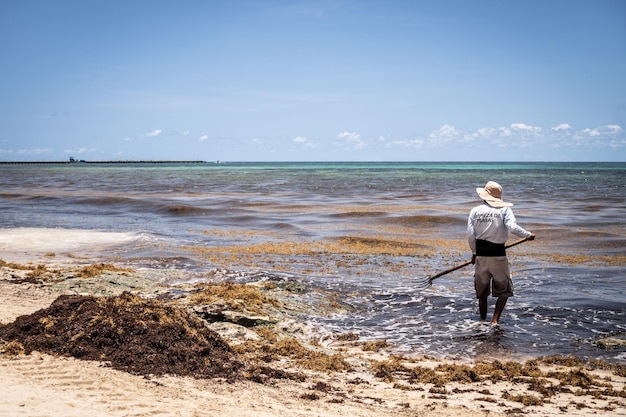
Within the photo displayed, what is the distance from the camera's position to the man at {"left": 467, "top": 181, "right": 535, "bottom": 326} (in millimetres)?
8164

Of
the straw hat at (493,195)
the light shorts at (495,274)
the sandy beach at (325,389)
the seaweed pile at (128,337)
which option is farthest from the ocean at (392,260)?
the seaweed pile at (128,337)

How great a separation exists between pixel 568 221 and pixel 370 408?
1958cm

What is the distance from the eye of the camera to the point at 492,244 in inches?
326

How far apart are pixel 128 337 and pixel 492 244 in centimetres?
504

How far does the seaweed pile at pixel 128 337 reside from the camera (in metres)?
5.80

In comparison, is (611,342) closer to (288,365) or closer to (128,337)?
(288,365)

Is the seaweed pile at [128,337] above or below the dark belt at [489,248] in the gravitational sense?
below

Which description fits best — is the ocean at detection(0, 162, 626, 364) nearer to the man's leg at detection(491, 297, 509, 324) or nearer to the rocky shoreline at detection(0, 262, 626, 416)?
the man's leg at detection(491, 297, 509, 324)

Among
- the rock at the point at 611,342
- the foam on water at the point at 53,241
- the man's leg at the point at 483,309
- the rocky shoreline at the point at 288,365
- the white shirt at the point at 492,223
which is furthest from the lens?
the foam on water at the point at 53,241

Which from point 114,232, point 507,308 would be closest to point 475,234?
point 507,308

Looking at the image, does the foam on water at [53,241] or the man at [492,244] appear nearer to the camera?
the man at [492,244]

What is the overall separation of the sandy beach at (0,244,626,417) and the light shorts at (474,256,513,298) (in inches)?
69.6

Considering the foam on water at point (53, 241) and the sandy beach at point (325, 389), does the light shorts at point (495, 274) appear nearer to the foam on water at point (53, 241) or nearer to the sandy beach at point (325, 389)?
the sandy beach at point (325, 389)

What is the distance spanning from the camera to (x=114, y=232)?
1800cm
